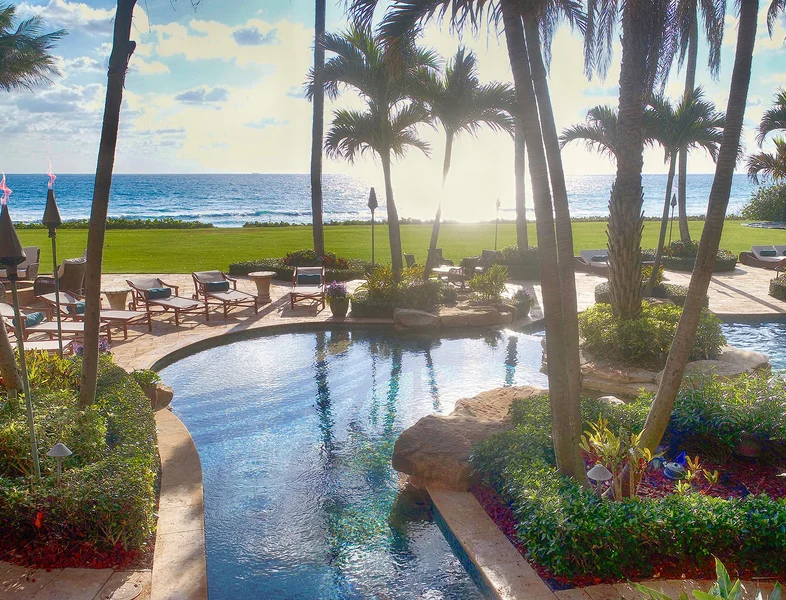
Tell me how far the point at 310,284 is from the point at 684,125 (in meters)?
9.54

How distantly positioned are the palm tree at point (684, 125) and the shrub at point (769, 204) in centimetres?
2553

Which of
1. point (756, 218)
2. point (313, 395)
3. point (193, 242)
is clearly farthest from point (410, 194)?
point (313, 395)

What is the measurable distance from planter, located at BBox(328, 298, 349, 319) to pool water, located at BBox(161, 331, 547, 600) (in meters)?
0.91

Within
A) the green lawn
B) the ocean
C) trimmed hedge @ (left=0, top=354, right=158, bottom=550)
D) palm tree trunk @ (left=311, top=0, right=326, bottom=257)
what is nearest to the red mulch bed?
trimmed hedge @ (left=0, top=354, right=158, bottom=550)

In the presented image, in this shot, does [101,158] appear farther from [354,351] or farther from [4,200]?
[354,351]

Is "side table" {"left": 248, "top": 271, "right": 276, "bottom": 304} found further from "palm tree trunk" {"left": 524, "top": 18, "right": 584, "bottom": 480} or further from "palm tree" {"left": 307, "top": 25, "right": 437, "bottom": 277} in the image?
"palm tree trunk" {"left": 524, "top": 18, "right": 584, "bottom": 480}

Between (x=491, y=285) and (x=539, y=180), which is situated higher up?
(x=539, y=180)

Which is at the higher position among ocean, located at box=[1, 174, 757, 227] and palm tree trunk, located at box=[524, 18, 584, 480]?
ocean, located at box=[1, 174, 757, 227]

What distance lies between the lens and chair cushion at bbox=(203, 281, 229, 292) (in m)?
13.7

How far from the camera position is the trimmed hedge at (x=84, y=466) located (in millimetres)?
4621

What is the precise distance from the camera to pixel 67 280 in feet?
47.5

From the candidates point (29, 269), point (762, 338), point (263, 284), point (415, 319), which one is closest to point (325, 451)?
point (415, 319)

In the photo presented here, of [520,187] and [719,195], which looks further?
[520,187]

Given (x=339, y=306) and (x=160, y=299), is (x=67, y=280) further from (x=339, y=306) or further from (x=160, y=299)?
(x=339, y=306)
